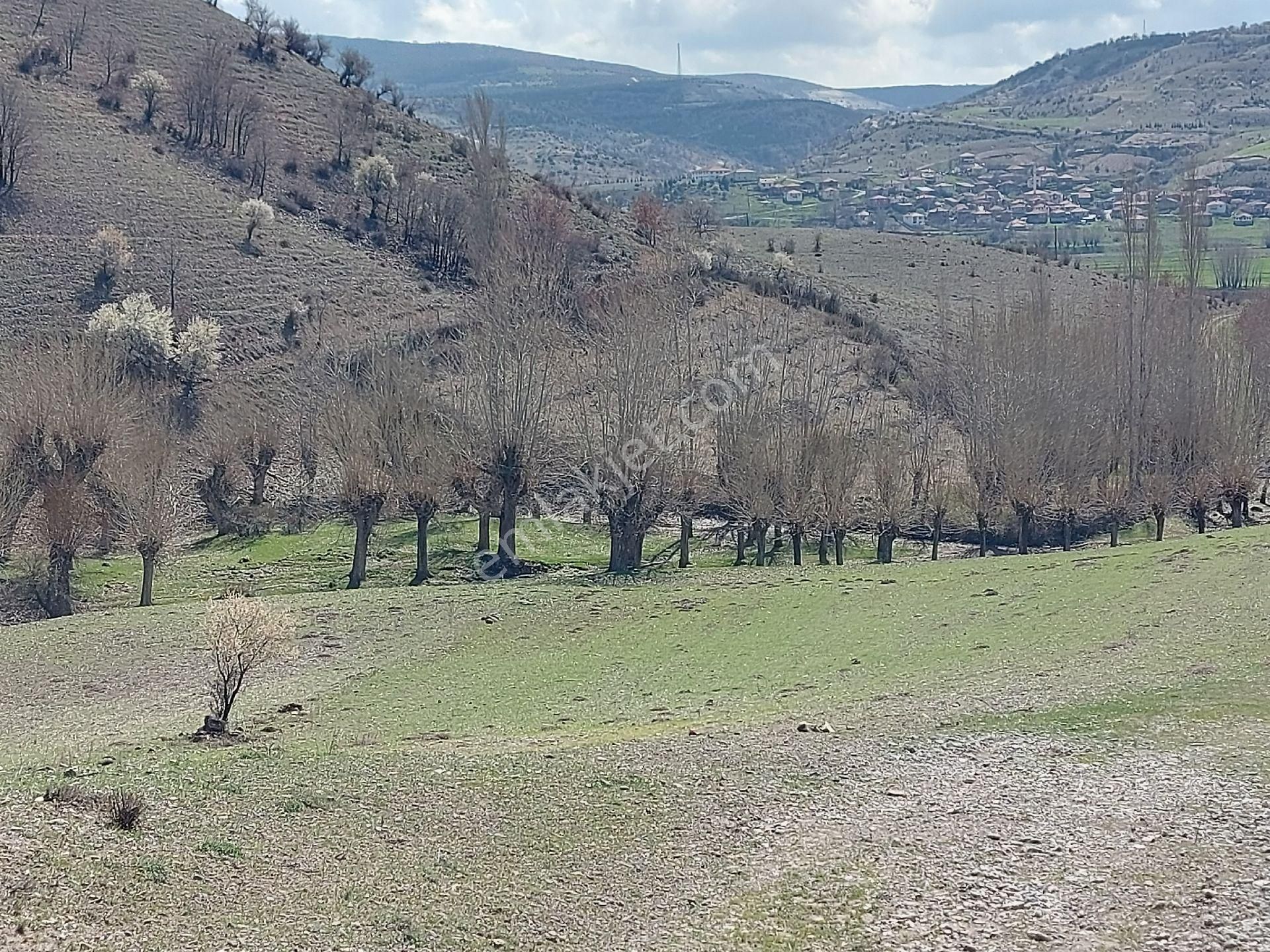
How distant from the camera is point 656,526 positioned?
5081cm

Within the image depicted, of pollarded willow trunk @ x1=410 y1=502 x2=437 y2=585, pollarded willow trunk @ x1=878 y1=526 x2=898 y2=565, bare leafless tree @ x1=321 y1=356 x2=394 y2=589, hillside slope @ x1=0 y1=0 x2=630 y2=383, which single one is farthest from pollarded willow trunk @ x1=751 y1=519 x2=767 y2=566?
hillside slope @ x1=0 y1=0 x2=630 y2=383

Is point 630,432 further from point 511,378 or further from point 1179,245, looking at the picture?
point 1179,245

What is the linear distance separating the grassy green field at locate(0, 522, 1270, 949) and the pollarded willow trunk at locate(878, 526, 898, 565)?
52.4ft

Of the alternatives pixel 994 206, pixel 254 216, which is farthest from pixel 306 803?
pixel 994 206

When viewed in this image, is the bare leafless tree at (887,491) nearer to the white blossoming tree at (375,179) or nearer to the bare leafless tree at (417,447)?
the bare leafless tree at (417,447)

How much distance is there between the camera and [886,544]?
46406 mm

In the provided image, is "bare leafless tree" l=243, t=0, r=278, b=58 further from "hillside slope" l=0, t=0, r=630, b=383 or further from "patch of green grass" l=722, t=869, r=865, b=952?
"patch of green grass" l=722, t=869, r=865, b=952

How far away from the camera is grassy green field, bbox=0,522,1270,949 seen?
39.1ft

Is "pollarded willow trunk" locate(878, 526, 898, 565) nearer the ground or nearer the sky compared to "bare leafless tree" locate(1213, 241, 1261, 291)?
nearer the ground

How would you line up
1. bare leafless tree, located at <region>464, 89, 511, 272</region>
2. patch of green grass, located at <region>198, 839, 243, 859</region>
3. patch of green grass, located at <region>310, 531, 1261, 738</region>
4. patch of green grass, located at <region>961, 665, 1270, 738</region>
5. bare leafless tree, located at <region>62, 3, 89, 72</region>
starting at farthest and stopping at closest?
bare leafless tree, located at <region>62, 3, 89, 72</region>
bare leafless tree, located at <region>464, 89, 511, 272</region>
patch of green grass, located at <region>310, 531, 1261, 738</region>
patch of green grass, located at <region>961, 665, 1270, 738</region>
patch of green grass, located at <region>198, 839, 243, 859</region>

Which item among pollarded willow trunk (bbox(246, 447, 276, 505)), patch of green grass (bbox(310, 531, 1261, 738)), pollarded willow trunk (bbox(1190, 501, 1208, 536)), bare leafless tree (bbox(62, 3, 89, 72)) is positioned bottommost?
patch of green grass (bbox(310, 531, 1261, 738))

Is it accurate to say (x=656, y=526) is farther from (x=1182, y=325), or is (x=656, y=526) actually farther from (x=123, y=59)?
(x=123, y=59)

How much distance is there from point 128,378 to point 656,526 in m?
22.0

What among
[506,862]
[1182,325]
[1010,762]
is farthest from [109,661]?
[1182,325]
